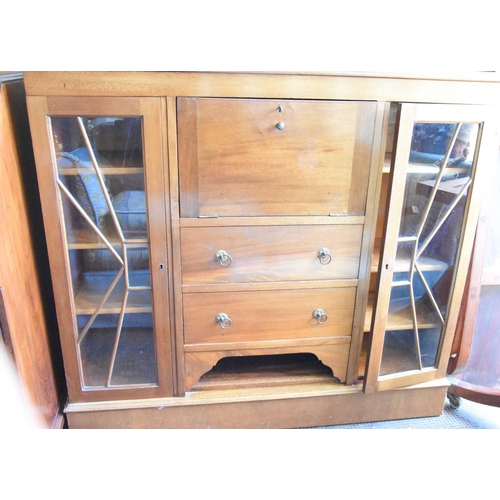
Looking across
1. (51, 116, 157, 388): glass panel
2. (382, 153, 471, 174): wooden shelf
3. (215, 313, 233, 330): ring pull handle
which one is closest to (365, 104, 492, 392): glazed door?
(382, 153, 471, 174): wooden shelf

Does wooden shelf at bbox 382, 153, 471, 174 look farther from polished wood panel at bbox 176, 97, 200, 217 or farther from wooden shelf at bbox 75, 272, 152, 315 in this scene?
wooden shelf at bbox 75, 272, 152, 315

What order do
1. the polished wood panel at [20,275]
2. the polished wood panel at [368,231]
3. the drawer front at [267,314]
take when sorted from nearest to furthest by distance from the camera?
the polished wood panel at [20,275] < the polished wood panel at [368,231] < the drawer front at [267,314]

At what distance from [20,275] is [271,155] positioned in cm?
62

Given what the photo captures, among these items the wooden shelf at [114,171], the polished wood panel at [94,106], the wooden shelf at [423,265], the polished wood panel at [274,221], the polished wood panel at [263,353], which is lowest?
the polished wood panel at [263,353]

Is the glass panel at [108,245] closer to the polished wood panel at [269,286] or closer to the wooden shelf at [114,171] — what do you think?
the wooden shelf at [114,171]

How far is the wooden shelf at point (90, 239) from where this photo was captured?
947 millimetres

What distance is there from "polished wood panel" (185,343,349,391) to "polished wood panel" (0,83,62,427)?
36 cm

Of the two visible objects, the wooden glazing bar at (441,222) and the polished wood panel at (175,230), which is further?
the wooden glazing bar at (441,222)

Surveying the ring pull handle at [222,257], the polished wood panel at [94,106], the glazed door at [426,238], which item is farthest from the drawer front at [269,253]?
the polished wood panel at [94,106]

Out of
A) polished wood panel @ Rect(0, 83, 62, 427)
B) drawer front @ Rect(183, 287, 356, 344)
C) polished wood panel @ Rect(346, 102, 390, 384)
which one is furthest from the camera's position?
drawer front @ Rect(183, 287, 356, 344)

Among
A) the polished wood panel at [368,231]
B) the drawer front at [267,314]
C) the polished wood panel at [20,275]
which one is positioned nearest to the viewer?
the polished wood panel at [20,275]

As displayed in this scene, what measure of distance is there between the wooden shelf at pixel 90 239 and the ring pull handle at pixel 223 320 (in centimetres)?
26

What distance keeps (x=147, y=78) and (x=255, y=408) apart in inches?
35.4

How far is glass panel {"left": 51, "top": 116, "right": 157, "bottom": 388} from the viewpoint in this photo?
88cm
